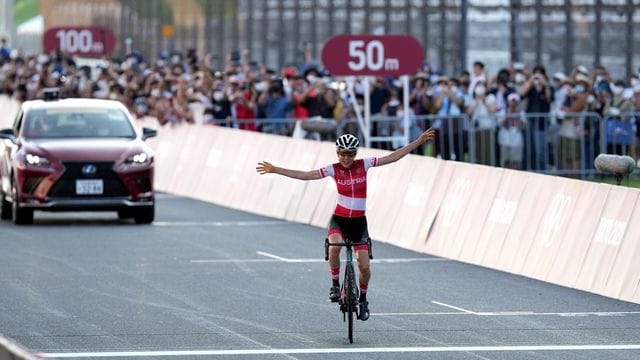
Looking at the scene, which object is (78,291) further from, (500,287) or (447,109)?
(447,109)

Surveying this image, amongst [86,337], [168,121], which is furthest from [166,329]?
[168,121]

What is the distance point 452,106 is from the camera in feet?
105

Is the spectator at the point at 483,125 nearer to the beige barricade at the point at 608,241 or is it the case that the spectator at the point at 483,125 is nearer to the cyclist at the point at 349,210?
the beige barricade at the point at 608,241

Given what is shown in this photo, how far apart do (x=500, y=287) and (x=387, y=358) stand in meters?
5.47

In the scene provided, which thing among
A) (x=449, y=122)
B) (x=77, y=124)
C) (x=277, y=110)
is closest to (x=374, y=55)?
(x=449, y=122)

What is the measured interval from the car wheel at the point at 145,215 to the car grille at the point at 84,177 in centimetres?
36

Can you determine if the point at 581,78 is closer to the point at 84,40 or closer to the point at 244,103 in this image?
the point at 244,103

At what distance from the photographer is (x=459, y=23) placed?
1566 inches

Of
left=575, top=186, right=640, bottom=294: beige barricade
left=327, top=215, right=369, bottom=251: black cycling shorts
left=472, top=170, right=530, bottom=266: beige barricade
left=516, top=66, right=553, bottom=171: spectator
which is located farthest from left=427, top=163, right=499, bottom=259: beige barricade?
left=516, top=66, right=553, bottom=171: spectator

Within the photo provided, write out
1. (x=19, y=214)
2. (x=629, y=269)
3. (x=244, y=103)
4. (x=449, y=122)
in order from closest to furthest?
(x=629, y=269) → (x=19, y=214) → (x=449, y=122) → (x=244, y=103)

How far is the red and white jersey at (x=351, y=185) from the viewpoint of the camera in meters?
15.0

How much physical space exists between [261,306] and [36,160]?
31.5 feet

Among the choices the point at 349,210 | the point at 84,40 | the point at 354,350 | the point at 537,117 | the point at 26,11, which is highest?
the point at 349,210

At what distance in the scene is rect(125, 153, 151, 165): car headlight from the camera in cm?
2581
